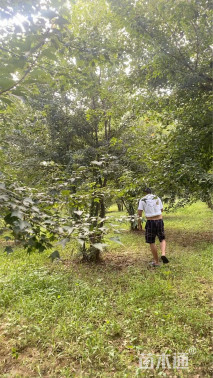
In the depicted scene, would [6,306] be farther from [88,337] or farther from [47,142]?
[47,142]

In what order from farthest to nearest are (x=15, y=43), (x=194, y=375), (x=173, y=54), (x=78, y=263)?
1. (x=78, y=263)
2. (x=173, y=54)
3. (x=194, y=375)
4. (x=15, y=43)

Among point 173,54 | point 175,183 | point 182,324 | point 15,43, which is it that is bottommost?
point 182,324

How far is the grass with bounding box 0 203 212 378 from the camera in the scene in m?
2.33

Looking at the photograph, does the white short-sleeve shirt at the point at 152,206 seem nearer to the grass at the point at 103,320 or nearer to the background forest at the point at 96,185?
the background forest at the point at 96,185

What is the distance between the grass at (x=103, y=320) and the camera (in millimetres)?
2332

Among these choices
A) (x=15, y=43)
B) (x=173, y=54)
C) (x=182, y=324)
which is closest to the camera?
(x=15, y=43)

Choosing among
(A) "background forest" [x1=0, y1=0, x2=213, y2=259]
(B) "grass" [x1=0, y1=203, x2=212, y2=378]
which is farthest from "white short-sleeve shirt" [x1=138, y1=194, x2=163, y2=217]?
(B) "grass" [x1=0, y1=203, x2=212, y2=378]

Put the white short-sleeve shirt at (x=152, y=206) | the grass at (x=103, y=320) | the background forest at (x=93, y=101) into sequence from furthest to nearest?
the white short-sleeve shirt at (x=152, y=206)
the grass at (x=103, y=320)
the background forest at (x=93, y=101)

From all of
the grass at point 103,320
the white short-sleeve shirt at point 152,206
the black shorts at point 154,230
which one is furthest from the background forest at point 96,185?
the black shorts at point 154,230

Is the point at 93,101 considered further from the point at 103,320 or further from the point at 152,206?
the point at 103,320

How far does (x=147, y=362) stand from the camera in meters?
2.28

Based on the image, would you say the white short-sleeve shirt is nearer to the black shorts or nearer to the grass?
the black shorts

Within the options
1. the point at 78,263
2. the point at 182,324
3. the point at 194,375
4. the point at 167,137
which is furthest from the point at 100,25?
the point at 194,375

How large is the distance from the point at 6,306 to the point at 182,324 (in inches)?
110
